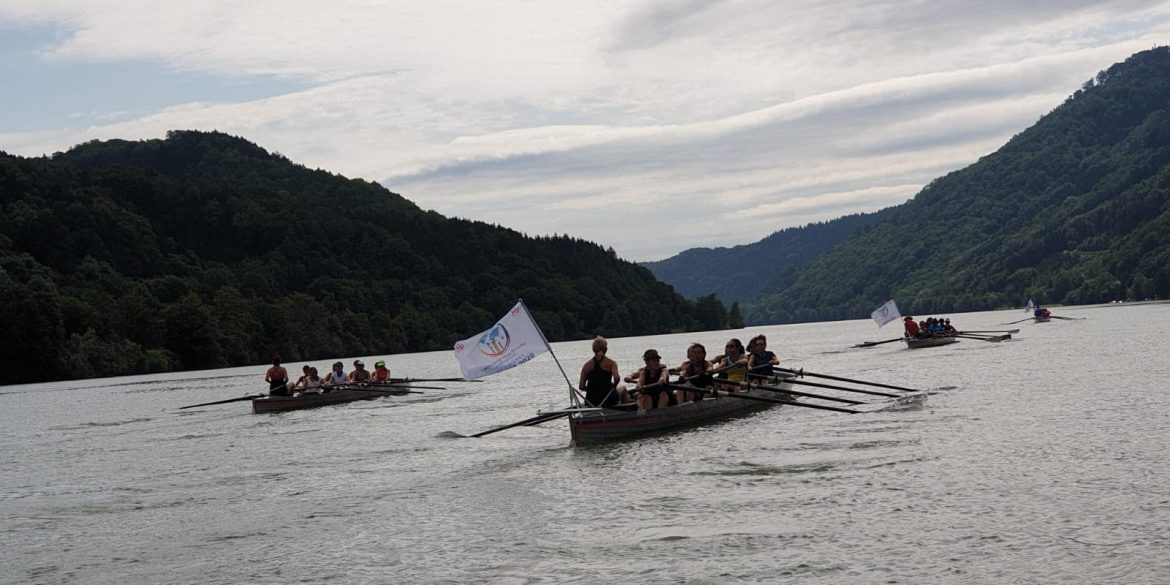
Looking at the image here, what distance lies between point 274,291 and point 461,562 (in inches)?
5652

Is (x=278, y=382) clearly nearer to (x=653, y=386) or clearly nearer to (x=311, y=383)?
(x=311, y=383)

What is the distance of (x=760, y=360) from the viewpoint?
33250 millimetres

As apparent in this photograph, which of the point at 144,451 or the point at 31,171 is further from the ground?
the point at 31,171

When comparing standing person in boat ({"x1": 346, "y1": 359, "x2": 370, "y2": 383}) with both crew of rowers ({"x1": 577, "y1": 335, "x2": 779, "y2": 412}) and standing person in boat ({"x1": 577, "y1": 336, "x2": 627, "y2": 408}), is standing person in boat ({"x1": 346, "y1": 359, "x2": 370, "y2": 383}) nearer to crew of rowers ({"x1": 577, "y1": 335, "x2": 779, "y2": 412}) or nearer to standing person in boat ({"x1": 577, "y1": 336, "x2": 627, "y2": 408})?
crew of rowers ({"x1": 577, "y1": 335, "x2": 779, "y2": 412})

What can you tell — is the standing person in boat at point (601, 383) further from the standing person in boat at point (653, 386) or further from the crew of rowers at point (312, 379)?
the crew of rowers at point (312, 379)

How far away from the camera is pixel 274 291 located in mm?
153000

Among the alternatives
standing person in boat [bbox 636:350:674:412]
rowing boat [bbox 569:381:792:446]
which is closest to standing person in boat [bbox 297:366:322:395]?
rowing boat [bbox 569:381:792:446]

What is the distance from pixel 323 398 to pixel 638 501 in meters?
27.5

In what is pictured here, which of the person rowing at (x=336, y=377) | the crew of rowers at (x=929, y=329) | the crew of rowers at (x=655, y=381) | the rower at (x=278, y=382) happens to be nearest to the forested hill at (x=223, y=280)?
the person rowing at (x=336, y=377)

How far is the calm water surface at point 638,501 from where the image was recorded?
13648mm

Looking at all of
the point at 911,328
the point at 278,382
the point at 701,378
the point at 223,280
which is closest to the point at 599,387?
the point at 701,378

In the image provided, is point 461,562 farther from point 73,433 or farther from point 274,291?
point 274,291

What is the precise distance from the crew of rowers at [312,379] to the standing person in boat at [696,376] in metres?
17.8

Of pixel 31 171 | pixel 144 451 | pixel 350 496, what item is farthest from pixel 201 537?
pixel 31 171
